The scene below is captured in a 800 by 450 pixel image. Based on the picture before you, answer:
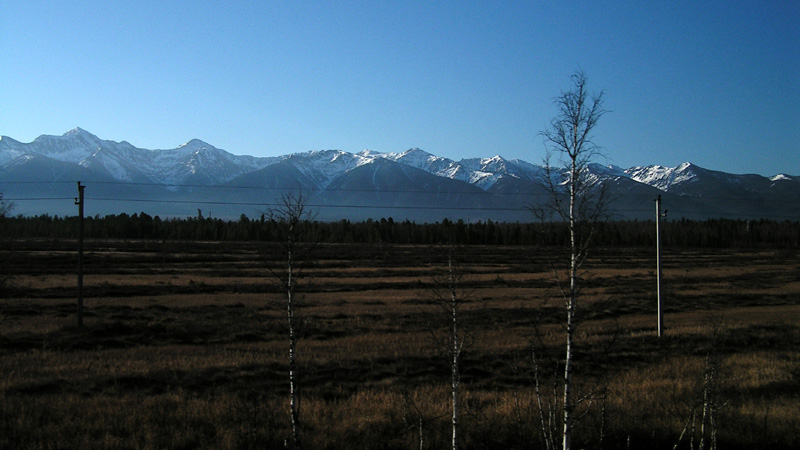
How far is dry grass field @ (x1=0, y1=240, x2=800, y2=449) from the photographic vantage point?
11.9 metres

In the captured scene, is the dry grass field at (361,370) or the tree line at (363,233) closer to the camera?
the dry grass field at (361,370)

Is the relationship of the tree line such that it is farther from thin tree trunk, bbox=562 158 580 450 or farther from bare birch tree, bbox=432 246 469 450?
thin tree trunk, bbox=562 158 580 450

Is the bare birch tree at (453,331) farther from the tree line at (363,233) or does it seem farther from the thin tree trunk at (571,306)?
the tree line at (363,233)

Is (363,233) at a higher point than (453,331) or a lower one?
higher

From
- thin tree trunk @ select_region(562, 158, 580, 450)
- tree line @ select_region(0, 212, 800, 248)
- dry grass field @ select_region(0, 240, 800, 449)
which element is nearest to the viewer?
thin tree trunk @ select_region(562, 158, 580, 450)

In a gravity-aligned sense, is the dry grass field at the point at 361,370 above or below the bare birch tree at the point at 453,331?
below

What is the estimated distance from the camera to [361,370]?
18344mm

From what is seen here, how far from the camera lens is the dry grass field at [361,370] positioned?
1192 centimetres

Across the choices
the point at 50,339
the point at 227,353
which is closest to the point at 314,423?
the point at 227,353

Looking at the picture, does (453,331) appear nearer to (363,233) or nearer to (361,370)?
(361,370)

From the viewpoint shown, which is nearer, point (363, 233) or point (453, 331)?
point (453, 331)

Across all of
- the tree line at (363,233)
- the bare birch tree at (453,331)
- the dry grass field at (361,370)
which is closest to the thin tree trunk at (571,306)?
the dry grass field at (361,370)

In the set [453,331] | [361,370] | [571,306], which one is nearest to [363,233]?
[361,370]

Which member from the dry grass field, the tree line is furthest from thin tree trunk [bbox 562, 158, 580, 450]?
the tree line
